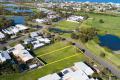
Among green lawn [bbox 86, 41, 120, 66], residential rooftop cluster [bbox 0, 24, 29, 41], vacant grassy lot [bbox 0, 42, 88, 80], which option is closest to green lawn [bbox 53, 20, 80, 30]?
residential rooftop cluster [bbox 0, 24, 29, 41]

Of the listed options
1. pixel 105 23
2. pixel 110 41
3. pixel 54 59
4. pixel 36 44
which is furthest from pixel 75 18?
pixel 54 59

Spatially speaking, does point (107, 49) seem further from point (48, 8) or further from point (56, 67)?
point (48, 8)

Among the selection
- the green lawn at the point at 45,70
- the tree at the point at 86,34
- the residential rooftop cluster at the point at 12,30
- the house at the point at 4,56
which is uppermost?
the residential rooftop cluster at the point at 12,30

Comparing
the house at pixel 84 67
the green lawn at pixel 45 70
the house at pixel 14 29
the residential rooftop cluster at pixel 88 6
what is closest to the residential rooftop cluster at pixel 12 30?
the house at pixel 14 29

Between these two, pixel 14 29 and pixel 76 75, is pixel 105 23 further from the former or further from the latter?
pixel 76 75

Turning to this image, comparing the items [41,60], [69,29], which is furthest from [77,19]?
[41,60]

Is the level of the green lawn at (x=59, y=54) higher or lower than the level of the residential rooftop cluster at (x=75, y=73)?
higher

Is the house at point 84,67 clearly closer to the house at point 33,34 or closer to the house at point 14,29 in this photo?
the house at point 33,34

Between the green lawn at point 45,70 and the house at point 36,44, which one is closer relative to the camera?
the green lawn at point 45,70
